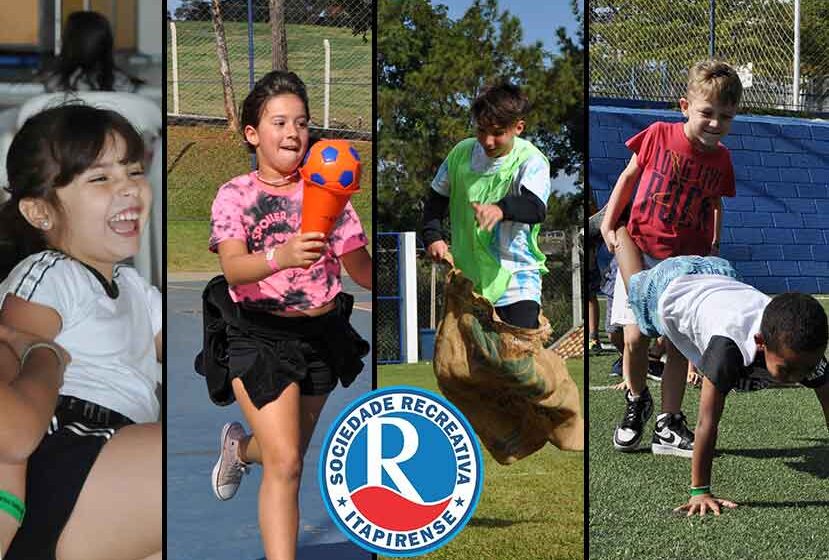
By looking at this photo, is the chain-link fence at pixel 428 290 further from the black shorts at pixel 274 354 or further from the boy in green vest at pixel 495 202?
the black shorts at pixel 274 354

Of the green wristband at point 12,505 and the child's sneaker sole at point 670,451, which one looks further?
the child's sneaker sole at point 670,451

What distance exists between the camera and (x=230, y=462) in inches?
164

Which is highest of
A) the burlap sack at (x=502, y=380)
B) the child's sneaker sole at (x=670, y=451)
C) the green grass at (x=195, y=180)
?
the green grass at (x=195, y=180)

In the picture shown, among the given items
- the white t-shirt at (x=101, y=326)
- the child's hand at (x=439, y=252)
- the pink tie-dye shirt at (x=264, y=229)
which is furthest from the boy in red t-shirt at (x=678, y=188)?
the white t-shirt at (x=101, y=326)

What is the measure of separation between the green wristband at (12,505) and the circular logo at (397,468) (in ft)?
3.03

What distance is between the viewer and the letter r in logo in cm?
422

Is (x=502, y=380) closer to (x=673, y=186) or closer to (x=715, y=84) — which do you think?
(x=673, y=186)

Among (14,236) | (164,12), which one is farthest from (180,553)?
(164,12)

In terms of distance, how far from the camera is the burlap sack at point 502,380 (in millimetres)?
4273

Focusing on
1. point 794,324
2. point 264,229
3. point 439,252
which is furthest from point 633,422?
point 264,229

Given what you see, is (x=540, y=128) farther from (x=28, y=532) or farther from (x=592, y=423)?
(x=28, y=532)

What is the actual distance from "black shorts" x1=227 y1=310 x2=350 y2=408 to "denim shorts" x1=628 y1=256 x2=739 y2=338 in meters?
1.05

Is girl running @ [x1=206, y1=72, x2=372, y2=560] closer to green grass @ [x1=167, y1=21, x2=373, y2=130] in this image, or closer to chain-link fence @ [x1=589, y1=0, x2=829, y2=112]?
green grass @ [x1=167, y1=21, x2=373, y2=130]

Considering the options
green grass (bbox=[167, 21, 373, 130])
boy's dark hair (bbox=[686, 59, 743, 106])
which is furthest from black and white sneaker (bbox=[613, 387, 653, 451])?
green grass (bbox=[167, 21, 373, 130])
